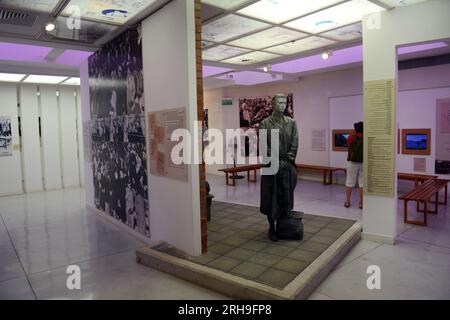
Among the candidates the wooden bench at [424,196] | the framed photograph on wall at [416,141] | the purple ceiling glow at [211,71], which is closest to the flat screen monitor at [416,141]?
the framed photograph on wall at [416,141]

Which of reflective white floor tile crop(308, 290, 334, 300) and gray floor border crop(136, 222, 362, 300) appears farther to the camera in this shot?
→ reflective white floor tile crop(308, 290, 334, 300)

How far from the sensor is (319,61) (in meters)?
9.23

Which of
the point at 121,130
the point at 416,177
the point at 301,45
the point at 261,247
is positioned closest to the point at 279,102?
the point at 261,247

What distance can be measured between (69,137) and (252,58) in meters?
6.87

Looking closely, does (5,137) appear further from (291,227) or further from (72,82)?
(291,227)

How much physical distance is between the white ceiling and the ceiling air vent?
2.32 meters

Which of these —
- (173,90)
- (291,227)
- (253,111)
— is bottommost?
(291,227)

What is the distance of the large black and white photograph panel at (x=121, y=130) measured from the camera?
5.06 m

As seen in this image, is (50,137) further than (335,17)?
Yes

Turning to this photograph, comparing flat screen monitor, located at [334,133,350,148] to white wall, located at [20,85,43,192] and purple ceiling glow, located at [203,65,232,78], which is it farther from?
white wall, located at [20,85,43,192]

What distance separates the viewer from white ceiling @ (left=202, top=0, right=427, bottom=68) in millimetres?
4328

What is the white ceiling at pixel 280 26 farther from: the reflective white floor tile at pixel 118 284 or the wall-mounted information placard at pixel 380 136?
the reflective white floor tile at pixel 118 284

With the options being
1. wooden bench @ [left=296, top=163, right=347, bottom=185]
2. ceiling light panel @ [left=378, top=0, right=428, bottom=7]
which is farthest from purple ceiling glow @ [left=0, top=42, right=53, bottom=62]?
wooden bench @ [left=296, top=163, right=347, bottom=185]
